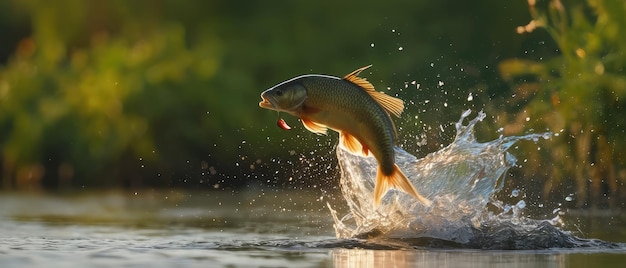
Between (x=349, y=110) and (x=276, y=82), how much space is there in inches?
629

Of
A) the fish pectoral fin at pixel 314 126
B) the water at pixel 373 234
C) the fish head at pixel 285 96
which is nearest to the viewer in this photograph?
the fish head at pixel 285 96

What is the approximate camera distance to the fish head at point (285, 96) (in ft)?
28.7

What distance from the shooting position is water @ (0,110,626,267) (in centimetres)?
934

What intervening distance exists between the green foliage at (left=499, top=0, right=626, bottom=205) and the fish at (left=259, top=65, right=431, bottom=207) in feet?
17.4

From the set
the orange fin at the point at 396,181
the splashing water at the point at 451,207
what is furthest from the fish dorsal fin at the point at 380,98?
the splashing water at the point at 451,207

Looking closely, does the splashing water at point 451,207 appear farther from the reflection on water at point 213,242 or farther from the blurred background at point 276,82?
the blurred background at point 276,82

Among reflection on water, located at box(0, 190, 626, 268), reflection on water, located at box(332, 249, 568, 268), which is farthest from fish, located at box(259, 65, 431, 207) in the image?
reflection on water, located at box(0, 190, 626, 268)

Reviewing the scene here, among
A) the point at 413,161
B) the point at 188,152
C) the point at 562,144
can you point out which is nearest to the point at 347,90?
the point at 413,161

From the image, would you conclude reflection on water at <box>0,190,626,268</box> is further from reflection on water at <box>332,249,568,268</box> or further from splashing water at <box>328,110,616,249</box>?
splashing water at <box>328,110,616,249</box>

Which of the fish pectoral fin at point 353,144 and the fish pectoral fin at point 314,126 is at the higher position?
the fish pectoral fin at point 314,126

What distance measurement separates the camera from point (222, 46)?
86.5ft

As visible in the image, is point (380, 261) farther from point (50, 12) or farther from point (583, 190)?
point (50, 12)

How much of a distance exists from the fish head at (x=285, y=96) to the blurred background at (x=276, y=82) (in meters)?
6.09

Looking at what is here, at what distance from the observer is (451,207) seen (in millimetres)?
10828
